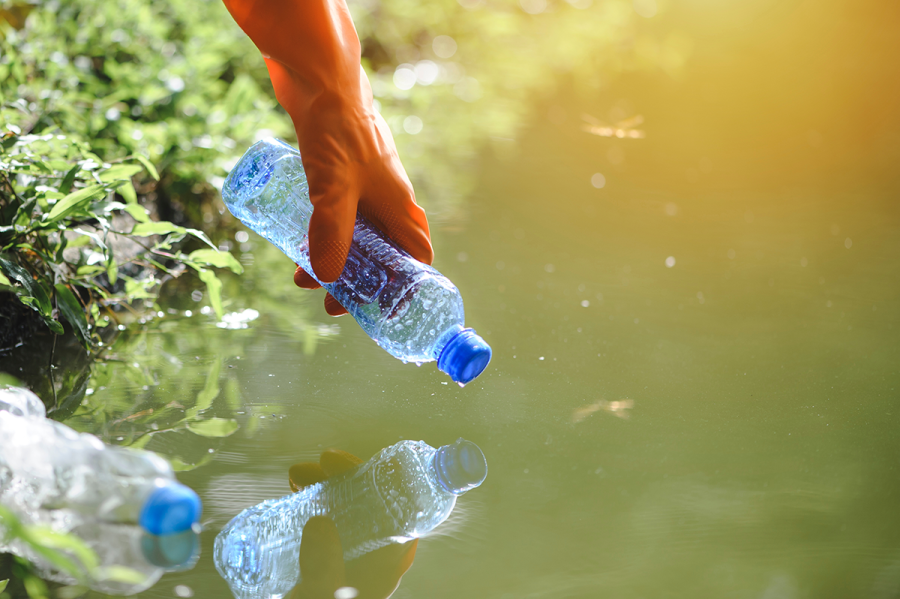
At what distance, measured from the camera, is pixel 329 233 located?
0.92 meters

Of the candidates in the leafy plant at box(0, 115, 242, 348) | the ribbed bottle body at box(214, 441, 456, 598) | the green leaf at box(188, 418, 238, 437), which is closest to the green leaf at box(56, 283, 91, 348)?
the leafy plant at box(0, 115, 242, 348)

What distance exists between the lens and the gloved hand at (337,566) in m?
0.72

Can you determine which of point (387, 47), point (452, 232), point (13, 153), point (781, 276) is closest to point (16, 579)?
point (13, 153)

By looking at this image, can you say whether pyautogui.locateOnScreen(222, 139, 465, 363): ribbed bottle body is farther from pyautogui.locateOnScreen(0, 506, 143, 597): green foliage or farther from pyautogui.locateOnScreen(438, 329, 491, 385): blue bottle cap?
pyautogui.locateOnScreen(0, 506, 143, 597): green foliage

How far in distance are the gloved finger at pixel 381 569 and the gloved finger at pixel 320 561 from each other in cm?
1

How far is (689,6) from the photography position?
475 cm

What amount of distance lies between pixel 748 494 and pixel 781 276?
0.88 m

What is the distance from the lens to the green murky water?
2.62 feet

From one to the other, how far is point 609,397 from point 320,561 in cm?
53

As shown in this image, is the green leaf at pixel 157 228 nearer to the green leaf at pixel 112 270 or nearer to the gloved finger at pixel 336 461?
the green leaf at pixel 112 270

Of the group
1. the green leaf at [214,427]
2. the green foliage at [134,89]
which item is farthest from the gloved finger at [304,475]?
the green foliage at [134,89]

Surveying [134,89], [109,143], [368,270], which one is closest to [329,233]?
[368,270]

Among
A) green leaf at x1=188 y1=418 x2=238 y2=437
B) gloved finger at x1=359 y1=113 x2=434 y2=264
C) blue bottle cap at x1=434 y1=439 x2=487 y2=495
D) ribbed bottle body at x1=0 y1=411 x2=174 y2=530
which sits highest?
gloved finger at x1=359 y1=113 x2=434 y2=264

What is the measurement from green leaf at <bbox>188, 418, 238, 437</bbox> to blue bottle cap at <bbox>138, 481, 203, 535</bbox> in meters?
0.26
